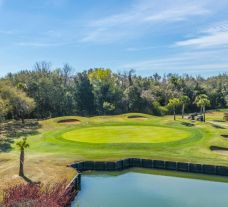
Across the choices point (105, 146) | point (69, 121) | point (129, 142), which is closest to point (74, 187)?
point (105, 146)

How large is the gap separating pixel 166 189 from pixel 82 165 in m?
7.19

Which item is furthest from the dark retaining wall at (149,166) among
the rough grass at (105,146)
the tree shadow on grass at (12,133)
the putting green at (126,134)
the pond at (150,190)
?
the tree shadow on grass at (12,133)

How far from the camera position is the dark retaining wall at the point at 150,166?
25.1 meters

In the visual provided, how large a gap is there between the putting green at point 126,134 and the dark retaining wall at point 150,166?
18.2 ft

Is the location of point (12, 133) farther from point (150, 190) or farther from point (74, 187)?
point (150, 190)

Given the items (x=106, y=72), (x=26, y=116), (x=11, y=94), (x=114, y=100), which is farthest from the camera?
(x=106, y=72)

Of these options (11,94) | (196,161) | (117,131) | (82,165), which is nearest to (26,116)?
(11,94)

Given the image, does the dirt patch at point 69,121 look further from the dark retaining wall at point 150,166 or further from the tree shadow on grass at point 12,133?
the dark retaining wall at point 150,166

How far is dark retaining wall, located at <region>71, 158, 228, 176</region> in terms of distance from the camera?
988 inches

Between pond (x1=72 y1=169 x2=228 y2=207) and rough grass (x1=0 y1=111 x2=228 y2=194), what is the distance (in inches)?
71.9

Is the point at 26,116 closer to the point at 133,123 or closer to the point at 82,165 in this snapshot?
the point at 133,123

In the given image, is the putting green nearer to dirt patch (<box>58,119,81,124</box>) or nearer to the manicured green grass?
the manicured green grass

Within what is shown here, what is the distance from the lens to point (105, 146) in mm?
31188

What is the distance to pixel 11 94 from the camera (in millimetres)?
45656
